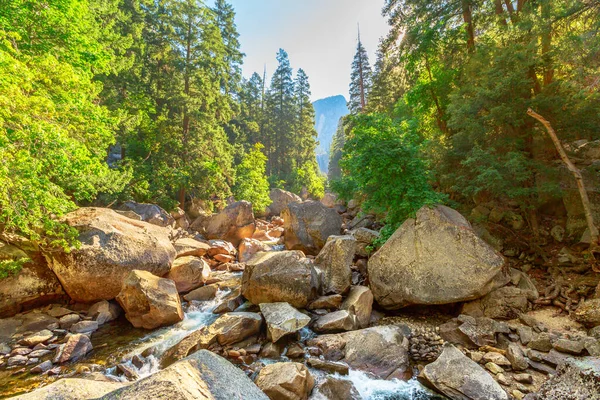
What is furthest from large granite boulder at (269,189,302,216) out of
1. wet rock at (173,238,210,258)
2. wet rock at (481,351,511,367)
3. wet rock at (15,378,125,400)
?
wet rock at (15,378,125,400)

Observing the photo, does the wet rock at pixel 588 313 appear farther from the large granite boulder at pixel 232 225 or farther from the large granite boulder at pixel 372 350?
the large granite boulder at pixel 232 225

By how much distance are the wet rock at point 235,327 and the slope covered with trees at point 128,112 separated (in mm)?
5669

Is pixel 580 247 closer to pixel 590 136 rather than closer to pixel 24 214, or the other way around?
pixel 590 136

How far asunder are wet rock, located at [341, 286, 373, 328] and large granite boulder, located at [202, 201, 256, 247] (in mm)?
10761

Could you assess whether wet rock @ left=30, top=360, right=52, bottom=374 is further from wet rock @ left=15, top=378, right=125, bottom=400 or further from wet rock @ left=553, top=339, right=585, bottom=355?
wet rock @ left=553, top=339, right=585, bottom=355

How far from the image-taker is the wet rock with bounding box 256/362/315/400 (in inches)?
203

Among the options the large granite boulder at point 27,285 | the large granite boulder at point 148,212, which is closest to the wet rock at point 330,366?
the large granite boulder at point 27,285

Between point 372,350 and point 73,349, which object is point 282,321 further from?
point 73,349

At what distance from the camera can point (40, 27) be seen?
25.9ft

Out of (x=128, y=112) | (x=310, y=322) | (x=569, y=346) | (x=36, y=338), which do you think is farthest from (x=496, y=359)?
(x=128, y=112)

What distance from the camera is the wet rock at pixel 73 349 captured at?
22.9 ft

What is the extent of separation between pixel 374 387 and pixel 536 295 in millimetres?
6168

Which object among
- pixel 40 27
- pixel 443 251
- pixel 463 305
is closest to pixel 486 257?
pixel 443 251

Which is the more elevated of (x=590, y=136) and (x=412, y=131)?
(x=412, y=131)
